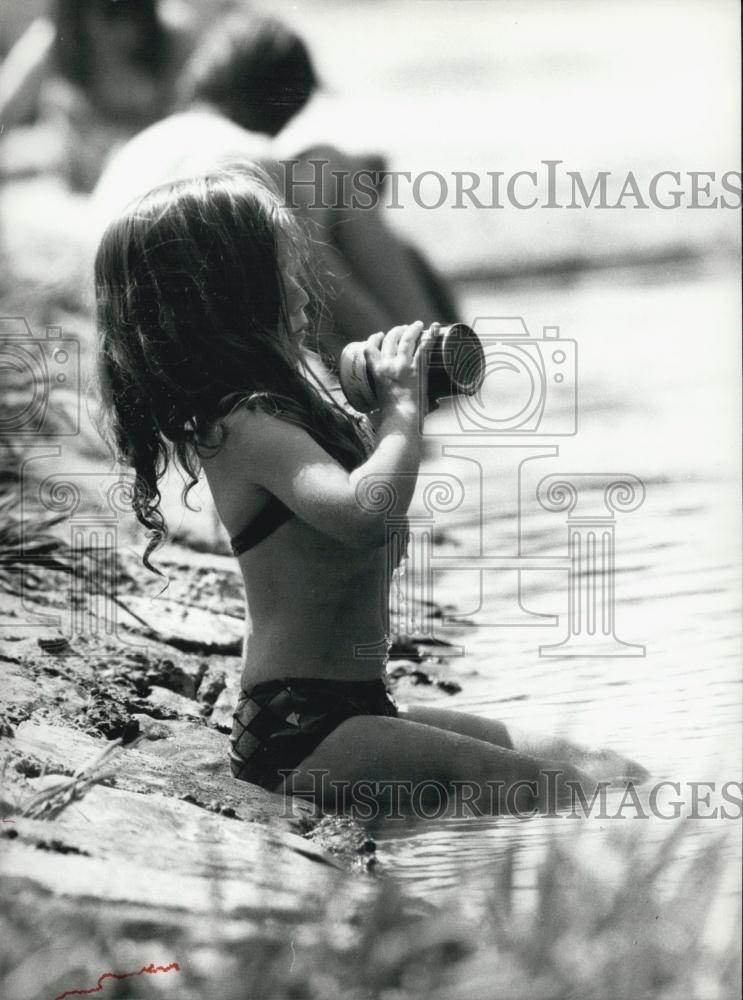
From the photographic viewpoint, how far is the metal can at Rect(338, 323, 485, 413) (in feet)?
7.41

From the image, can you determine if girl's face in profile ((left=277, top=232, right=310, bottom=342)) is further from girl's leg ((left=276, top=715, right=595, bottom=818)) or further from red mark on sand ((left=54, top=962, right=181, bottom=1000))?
red mark on sand ((left=54, top=962, right=181, bottom=1000))

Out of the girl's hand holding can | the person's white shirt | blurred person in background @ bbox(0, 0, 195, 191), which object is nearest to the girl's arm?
the girl's hand holding can

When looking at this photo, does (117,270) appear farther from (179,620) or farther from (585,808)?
(585,808)

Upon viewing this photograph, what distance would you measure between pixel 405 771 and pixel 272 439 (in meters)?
0.57

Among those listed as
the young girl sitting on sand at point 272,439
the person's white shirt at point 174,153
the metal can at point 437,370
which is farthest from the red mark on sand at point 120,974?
the person's white shirt at point 174,153

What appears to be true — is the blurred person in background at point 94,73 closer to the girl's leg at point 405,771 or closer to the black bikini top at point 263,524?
the black bikini top at point 263,524

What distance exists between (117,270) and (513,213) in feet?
2.21

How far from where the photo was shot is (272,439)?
2191 mm

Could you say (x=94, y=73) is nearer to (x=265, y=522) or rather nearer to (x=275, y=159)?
(x=275, y=159)

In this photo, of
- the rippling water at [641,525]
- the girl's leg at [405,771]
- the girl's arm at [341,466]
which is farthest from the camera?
the rippling water at [641,525]

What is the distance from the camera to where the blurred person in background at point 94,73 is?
2.34 meters

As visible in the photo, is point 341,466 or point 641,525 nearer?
point 341,466

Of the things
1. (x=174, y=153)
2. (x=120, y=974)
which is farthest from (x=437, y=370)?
(x=120, y=974)

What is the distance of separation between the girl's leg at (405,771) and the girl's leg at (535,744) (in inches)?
2.9
